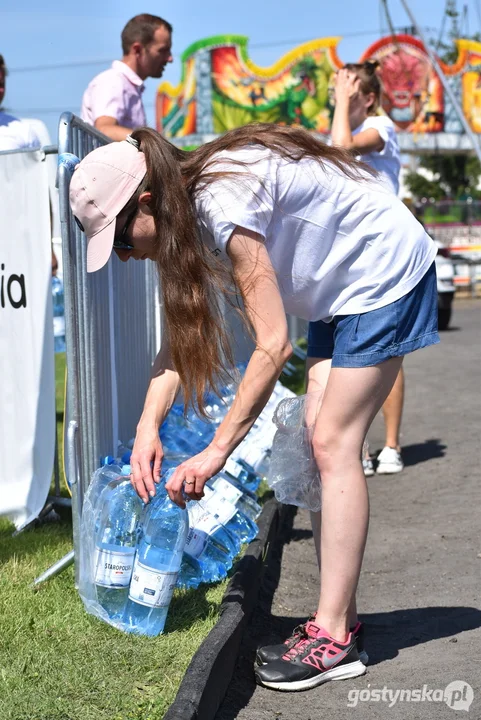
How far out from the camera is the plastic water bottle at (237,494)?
4.47 m

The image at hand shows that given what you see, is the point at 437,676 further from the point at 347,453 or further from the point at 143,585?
the point at 143,585

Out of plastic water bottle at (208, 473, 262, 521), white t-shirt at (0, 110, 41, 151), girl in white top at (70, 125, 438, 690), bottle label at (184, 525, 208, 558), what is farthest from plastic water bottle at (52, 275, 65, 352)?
girl in white top at (70, 125, 438, 690)

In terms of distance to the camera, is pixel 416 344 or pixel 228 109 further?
pixel 228 109

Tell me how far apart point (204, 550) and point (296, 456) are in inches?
36.5

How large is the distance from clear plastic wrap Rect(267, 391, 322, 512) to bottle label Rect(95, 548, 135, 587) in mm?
615

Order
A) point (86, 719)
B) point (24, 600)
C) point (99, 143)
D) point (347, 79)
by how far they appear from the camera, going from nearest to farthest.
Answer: point (86, 719), point (24, 600), point (99, 143), point (347, 79)

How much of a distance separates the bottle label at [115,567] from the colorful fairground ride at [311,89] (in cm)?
3307

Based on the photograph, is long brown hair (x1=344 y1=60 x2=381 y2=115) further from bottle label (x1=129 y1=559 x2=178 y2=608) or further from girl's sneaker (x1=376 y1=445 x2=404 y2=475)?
bottle label (x1=129 y1=559 x2=178 y2=608)

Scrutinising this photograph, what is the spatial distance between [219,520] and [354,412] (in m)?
1.32

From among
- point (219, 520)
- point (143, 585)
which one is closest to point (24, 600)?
point (143, 585)

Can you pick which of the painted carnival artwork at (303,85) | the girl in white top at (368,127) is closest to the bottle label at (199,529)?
the girl in white top at (368,127)

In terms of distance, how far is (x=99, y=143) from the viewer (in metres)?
4.57

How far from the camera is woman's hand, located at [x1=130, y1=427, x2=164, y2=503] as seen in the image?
3.24 metres

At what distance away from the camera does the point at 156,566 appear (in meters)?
3.46
